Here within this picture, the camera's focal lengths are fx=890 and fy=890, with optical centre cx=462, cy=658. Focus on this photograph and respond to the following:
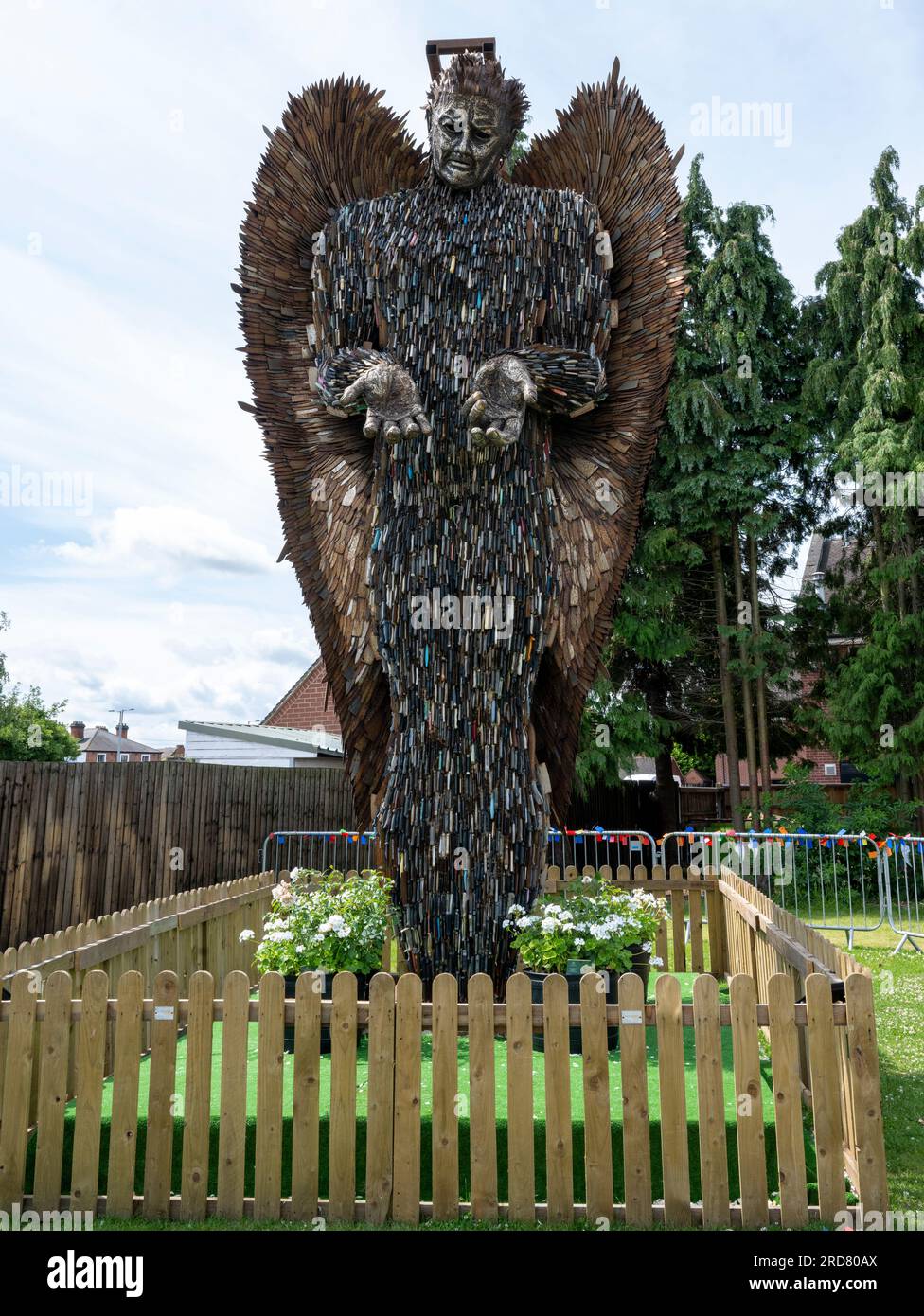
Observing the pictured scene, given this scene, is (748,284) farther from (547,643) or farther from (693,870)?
(547,643)

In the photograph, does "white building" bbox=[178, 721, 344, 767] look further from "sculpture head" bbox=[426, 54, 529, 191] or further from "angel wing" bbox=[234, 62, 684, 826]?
"sculpture head" bbox=[426, 54, 529, 191]

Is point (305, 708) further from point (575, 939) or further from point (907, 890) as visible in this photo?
point (575, 939)

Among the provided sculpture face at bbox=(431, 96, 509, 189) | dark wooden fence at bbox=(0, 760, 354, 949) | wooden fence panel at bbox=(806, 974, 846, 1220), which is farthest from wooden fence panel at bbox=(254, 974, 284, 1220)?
dark wooden fence at bbox=(0, 760, 354, 949)

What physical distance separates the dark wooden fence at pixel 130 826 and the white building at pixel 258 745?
13.9 ft

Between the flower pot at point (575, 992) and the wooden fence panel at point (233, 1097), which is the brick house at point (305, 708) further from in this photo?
the wooden fence panel at point (233, 1097)

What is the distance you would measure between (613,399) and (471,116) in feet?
5.75

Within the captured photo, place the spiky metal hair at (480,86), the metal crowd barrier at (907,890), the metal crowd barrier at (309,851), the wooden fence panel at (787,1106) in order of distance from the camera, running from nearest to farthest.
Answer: the wooden fence panel at (787,1106), the spiky metal hair at (480,86), the metal crowd barrier at (907,890), the metal crowd barrier at (309,851)

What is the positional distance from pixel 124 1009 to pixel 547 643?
281 centimetres

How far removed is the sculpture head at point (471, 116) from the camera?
4.97 meters

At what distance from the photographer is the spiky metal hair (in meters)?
4.96

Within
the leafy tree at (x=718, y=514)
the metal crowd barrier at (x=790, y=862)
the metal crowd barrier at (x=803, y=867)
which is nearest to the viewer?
the metal crowd barrier at (x=790, y=862)

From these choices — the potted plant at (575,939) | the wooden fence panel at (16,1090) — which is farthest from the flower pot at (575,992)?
the wooden fence panel at (16,1090)

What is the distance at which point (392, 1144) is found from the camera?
331cm
